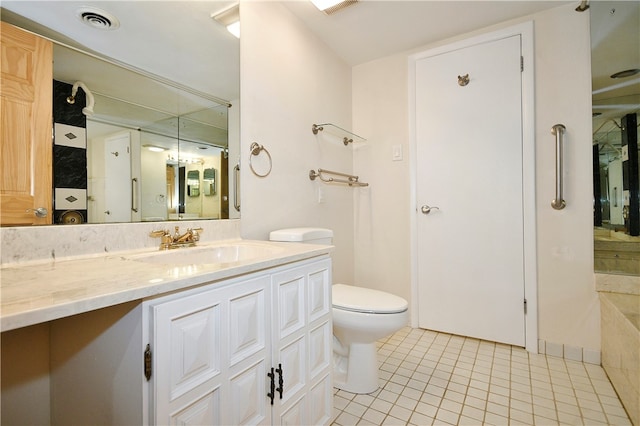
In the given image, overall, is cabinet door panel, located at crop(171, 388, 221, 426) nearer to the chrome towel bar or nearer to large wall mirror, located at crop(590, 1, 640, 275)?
the chrome towel bar

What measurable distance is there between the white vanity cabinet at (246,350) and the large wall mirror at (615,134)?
177 centimetres

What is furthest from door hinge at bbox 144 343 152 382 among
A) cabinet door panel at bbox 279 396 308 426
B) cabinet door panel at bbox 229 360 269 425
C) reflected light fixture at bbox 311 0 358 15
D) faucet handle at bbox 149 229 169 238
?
reflected light fixture at bbox 311 0 358 15

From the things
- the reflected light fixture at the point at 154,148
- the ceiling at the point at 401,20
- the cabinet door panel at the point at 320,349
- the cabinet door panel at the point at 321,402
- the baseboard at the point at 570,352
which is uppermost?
the ceiling at the point at 401,20

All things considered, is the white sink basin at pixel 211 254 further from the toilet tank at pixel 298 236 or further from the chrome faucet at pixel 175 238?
the toilet tank at pixel 298 236

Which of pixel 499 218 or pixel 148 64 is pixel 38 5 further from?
pixel 499 218

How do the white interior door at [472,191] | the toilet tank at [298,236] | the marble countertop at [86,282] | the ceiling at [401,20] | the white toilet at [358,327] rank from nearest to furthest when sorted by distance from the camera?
the marble countertop at [86,282] → the white toilet at [358,327] → the toilet tank at [298,236] → the ceiling at [401,20] → the white interior door at [472,191]

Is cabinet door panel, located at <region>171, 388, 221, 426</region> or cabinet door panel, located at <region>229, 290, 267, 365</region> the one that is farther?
cabinet door panel, located at <region>229, 290, 267, 365</region>

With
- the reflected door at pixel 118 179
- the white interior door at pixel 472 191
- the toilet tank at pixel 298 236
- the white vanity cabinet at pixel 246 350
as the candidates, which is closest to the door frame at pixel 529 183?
the white interior door at pixel 472 191

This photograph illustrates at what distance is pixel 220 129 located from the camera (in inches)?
58.0

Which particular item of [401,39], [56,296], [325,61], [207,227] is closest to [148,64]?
[207,227]

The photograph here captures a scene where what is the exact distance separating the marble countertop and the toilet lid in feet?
2.05

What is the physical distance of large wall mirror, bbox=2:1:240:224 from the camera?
0.92 m

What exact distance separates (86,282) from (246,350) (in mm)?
428

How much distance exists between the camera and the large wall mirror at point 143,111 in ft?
3.03
